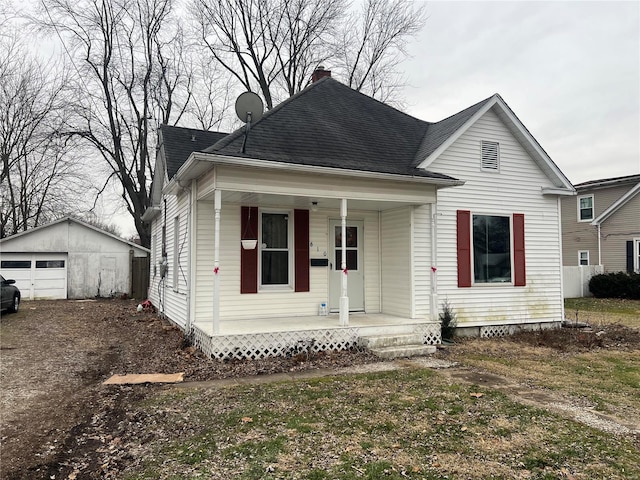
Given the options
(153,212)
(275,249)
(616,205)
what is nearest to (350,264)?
(275,249)

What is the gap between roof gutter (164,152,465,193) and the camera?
6.88 metres

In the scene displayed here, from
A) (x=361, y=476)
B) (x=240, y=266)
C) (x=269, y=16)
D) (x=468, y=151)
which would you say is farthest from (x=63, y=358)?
(x=269, y=16)

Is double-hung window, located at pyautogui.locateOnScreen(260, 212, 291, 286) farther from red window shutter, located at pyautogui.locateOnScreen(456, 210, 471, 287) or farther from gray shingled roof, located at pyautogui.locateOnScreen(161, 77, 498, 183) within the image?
red window shutter, located at pyautogui.locateOnScreen(456, 210, 471, 287)

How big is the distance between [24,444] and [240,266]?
5035 millimetres

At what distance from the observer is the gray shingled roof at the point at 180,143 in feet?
33.9

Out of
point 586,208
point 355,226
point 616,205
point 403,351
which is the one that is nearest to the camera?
point 403,351

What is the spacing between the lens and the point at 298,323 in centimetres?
823

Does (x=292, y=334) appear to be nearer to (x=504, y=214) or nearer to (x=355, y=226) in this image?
(x=355, y=226)

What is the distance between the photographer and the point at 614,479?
3305 millimetres

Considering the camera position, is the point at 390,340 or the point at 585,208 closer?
the point at 390,340

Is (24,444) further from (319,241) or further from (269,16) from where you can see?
(269,16)

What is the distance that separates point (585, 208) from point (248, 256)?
2121cm

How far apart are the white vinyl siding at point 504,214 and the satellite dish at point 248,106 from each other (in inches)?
156

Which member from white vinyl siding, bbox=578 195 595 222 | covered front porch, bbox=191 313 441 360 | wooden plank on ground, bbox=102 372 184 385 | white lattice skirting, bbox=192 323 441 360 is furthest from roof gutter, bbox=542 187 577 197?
white vinyl siding, bbox=578 195 595 222
